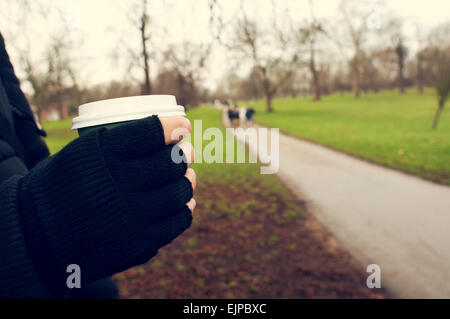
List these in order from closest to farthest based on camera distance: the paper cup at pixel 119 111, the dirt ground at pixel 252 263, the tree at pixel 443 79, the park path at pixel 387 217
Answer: the paper cup at pixel 119 111
the dirt ground at pixel 252 263
the park path at pixel 387 217
the tree at pixel 443 79

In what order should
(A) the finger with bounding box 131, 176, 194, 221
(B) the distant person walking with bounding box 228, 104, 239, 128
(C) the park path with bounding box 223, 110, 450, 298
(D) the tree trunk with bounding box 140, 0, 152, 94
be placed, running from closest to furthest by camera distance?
(A) the finger with bounding box 131, 176, 194, 221, (D) the tree trunk with bounding box 140, 0, 152, 94, (C) the park path with bounding box 223, 110, 450, 298, (B) the distant person walking with bounding box 228, 104, 239, 128

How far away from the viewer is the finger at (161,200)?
39.6 inches

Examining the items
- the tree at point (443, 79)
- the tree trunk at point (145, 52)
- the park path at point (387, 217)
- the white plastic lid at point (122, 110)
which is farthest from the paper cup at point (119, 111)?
the tree at point (443, 79)

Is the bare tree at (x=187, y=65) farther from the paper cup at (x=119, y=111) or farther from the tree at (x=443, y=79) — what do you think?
the tree at (x=443, y=79)

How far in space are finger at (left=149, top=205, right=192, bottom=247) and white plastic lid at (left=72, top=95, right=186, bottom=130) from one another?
1.23 feet

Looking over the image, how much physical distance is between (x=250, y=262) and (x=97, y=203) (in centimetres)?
379

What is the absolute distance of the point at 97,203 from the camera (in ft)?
3.08

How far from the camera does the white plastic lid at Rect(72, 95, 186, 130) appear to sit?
3.78 ft

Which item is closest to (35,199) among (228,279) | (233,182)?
(228,279)

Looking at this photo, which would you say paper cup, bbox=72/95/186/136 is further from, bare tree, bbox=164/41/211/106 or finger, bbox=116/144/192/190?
bare tree, bbox=164/41/211/106

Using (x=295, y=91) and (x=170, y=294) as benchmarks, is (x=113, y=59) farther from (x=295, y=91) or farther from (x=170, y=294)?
(x=295, y=91)

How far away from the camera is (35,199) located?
0.93 metres

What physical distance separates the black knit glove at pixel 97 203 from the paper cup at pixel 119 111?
14 centimetres

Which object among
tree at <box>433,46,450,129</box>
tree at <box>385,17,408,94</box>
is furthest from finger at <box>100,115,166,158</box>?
tree at <box>385,17,408,94</box>
